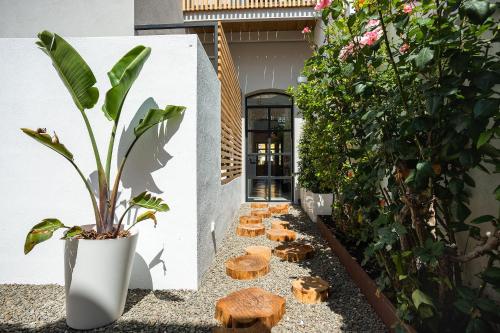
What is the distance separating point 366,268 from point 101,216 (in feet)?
7.68

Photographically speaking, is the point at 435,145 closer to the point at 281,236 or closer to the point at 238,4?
the point at 281,236

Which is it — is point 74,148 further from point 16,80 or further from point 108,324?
point 108,324

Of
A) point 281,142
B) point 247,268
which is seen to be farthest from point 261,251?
point 281,142

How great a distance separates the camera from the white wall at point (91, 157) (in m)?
2.52

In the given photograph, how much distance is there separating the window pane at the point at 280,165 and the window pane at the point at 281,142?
0.54 feet

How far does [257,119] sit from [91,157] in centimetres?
610

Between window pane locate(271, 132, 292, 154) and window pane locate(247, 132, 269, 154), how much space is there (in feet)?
0.75

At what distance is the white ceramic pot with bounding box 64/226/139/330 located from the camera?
6.34 ft

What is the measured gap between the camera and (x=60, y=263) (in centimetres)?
260

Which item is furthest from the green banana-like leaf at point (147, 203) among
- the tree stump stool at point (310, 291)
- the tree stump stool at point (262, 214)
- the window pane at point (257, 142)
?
the window pane at point (257, 142)

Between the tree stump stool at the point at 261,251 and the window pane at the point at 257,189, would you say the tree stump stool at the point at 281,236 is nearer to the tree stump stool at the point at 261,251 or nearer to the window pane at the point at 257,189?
the tree stump stool at the point at 261,251

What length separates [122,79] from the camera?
207 cm

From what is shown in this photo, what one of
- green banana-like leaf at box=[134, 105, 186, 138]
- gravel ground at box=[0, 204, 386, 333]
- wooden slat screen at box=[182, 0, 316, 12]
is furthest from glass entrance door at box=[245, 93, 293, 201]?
green banana-like leaf at box=[134, 105, 186, 138]

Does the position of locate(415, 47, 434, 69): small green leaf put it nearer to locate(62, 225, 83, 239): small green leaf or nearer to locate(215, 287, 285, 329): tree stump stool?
locate(215, 287, 285, 329): tree stump stool
